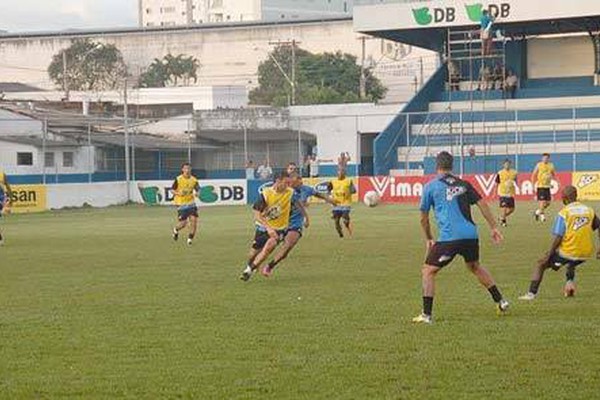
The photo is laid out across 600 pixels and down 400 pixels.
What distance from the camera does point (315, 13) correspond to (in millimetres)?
163250

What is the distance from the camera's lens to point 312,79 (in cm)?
11631

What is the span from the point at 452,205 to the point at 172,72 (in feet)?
363

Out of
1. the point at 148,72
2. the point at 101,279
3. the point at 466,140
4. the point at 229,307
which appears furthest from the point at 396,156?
the point at 148,72

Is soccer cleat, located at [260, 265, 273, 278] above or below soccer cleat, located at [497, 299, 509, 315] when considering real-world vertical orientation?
below

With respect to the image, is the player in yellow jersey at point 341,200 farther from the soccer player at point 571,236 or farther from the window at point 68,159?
the window at point 68,159

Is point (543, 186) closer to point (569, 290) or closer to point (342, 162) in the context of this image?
point (342, 162)

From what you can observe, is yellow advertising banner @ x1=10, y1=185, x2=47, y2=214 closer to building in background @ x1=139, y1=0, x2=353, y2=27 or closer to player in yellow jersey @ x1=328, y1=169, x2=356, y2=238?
player in yellow jersey @ x1=328, y1=169, x2=356, y2=238

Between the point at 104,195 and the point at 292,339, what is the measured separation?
44097mm

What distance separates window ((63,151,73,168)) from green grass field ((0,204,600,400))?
42810mm

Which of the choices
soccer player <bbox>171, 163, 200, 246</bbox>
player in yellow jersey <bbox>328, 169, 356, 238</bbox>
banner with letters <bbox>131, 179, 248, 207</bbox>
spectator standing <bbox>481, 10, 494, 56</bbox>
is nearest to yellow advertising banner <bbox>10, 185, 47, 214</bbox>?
banner with letters <bbox>131, 179, 248, 207</bbox>

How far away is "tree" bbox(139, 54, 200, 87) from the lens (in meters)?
123

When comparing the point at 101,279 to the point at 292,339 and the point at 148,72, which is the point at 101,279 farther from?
the point at 148,72

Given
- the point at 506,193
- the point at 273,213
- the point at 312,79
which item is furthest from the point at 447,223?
the point at 312,79

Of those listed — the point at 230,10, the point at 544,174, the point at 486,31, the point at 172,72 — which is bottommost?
the point at 544,174
